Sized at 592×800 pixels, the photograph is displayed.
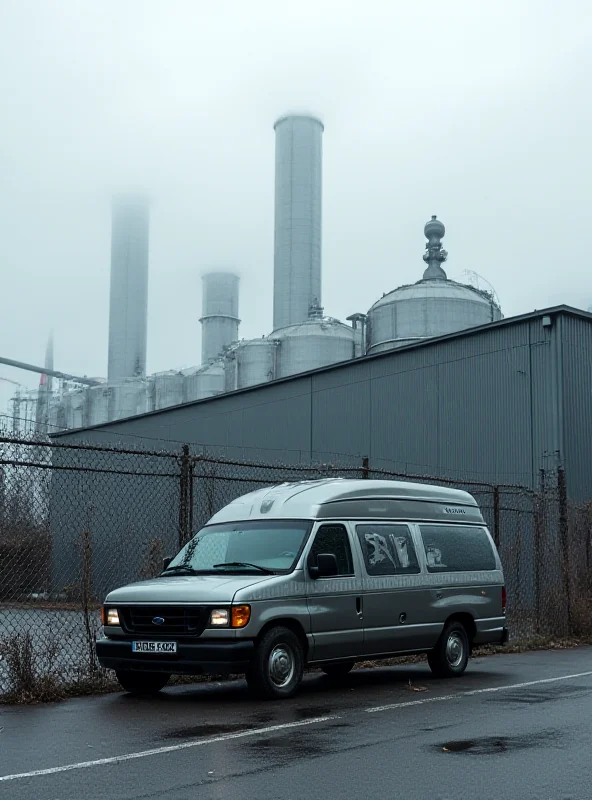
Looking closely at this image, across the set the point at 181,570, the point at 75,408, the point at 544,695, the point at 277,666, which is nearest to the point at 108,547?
the point at 181,570

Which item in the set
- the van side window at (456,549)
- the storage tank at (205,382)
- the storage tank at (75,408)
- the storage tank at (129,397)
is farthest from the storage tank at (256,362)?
the van side window at (456,549)

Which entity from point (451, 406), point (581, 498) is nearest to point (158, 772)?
point (581, 498)

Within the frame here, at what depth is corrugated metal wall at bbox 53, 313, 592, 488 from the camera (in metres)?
26.1

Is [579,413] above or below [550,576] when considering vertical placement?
above

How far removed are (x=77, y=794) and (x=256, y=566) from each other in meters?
4.23

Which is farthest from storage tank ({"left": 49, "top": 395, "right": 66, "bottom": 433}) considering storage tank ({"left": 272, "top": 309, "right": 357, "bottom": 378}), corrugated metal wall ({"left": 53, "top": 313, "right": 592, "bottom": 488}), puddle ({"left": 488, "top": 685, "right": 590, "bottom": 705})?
puddle ({"left": 488, "top": 685, "right": 590, "bottom": 705})

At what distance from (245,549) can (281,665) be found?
4.21 feet

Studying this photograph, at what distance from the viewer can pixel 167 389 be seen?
192 feet

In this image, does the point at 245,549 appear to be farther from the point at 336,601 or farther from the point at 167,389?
the point at 167,389

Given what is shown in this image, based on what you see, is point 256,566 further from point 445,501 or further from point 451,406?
point 451,406

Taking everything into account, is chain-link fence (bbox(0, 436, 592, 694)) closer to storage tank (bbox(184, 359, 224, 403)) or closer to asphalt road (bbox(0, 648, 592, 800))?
asphalt road (bbox(0, 648, 592, 800))

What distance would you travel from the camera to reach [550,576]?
17453 millimetres

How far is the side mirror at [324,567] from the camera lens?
983 cm

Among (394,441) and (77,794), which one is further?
(394,441)
